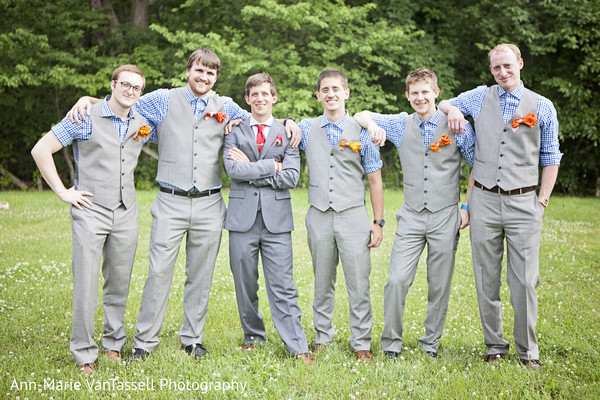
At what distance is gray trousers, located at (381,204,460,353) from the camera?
4773 millimetres

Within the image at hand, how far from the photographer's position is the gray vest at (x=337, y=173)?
4.84 metres

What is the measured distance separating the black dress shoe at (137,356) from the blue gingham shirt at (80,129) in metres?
1.70

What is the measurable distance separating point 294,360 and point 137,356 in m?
1.34

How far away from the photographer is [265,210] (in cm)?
477

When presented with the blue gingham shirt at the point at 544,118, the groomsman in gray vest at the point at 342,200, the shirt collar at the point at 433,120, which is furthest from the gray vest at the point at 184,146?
the blue gingham shirt at the point at 544,118

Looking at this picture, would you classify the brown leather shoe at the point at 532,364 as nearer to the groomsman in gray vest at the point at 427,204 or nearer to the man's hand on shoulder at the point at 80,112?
the groomsman in gray vest at the point at 427,204

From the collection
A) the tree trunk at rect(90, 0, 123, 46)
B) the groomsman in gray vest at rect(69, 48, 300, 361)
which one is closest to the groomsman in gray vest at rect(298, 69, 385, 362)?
the groomsman in gray vest at rect(69, 48, 300, 361)

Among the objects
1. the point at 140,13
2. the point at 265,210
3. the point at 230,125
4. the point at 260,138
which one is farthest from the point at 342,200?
the point at 140,13

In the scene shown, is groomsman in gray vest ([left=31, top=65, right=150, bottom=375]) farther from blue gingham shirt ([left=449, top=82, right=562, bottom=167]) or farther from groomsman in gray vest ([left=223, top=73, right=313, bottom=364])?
blue gingham shirt ([left=449, top=82, right=562, bottom=167])

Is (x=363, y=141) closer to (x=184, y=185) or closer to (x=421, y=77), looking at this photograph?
(x=421, y=77)

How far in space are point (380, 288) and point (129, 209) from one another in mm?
3967

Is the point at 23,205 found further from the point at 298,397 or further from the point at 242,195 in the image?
the point at 298,397

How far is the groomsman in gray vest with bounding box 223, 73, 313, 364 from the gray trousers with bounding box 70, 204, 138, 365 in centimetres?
90

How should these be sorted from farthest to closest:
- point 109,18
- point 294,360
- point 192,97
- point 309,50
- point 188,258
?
1. point 109,18
2. point 309,50
3. point 188,258
4. point 192,97
5. point 294,360
